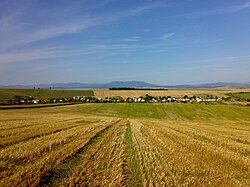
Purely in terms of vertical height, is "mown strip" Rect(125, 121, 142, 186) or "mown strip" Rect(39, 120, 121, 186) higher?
"mown strip" Rect(39, 120, 121, 186)

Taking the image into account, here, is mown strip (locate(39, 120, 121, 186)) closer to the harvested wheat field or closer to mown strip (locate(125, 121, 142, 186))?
the harvested wheat field

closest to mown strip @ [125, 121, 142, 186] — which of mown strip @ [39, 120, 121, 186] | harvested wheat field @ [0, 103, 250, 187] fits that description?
harvested wheat field @ [0, 103, 250, 187]

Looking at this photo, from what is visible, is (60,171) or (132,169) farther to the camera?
(132,169)

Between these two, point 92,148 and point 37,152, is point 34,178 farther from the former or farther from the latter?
point 92,148

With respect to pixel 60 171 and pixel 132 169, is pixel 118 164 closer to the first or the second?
pixel 132 169

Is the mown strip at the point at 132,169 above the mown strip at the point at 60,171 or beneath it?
beneath

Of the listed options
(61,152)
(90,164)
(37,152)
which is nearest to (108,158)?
(90,164)

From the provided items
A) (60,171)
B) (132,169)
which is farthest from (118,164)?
(60,171)

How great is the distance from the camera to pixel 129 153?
14547mm

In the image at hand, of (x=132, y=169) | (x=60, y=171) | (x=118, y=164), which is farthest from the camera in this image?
(x=118, y=164)

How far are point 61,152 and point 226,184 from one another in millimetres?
7653

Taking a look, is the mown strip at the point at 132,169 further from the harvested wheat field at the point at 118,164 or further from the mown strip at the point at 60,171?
the mown strip at the point at 60,171

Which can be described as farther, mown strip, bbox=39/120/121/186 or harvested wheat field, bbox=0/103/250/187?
harvested wheat field, bbox=0/103/250/187

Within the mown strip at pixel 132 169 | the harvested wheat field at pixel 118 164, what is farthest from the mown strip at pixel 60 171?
the mown strip at pixel 132 169
